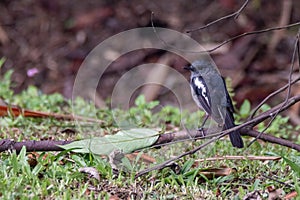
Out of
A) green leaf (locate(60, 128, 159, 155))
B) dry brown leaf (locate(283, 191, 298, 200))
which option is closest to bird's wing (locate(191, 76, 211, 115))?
green leaf (locate(60, 128, 159, 155))

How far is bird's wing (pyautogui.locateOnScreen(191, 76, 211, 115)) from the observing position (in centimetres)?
495

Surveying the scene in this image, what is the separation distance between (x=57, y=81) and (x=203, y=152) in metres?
5.84

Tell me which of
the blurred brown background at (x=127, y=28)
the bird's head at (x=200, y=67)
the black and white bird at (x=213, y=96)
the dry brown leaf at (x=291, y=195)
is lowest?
the dry brown leaf at (x=291, y=195)

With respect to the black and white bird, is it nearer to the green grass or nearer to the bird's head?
the bird's head

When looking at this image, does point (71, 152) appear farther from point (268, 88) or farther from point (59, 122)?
point (268, 88)

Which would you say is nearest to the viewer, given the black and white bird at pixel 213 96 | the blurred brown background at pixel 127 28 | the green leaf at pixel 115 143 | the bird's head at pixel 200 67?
the green leaf at pixel 115 143

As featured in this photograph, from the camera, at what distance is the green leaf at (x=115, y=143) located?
13.4 feet

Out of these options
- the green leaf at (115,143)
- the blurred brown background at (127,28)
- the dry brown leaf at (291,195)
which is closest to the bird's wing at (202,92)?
the green leaf at (115,143)

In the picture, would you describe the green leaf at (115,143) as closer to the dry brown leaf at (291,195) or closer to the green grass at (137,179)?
the green grass at (137,179)

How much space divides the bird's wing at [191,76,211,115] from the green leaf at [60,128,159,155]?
2.59ft

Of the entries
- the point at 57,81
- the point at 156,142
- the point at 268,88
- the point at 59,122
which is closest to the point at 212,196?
the point at 156,142

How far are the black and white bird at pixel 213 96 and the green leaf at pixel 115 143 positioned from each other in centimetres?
66

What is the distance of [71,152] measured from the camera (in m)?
4.18

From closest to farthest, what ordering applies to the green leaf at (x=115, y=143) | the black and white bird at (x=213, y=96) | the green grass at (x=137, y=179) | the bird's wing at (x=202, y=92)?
1. the green grass at (x=137, y=179)
2. the green leaf at (x=115, y=143)
3. the black and white bird at (x=213, y=96)
4. the bird's wing at (x=202, y=92)
